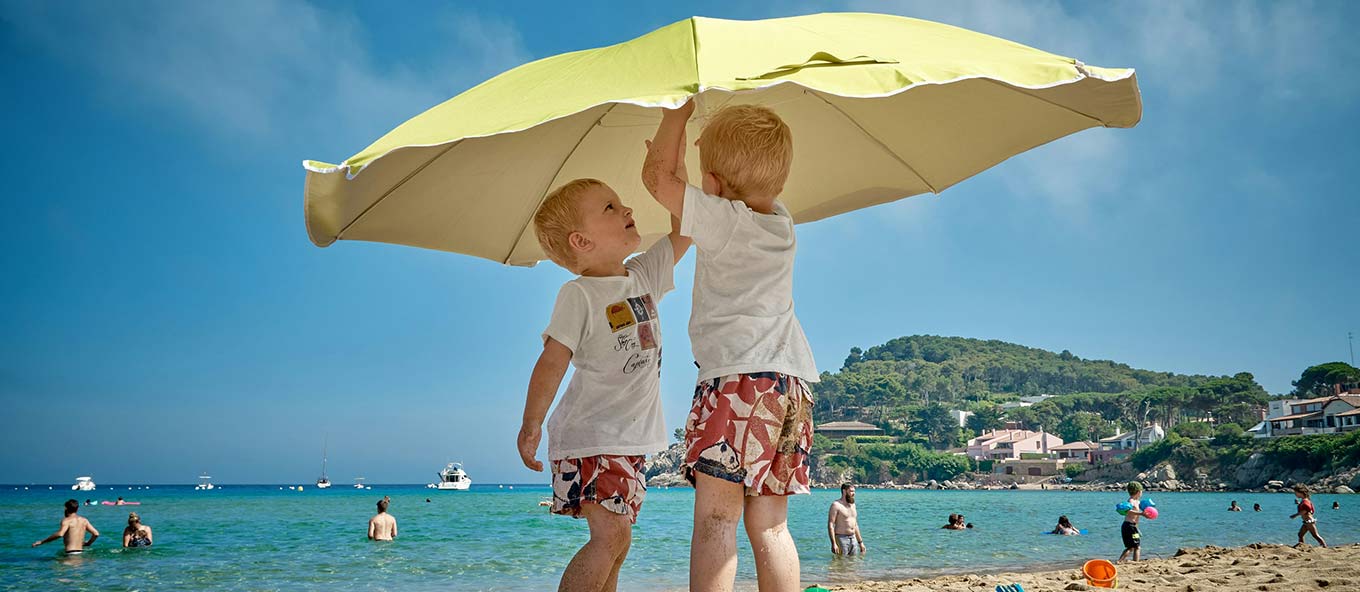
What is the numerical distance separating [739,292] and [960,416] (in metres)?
143

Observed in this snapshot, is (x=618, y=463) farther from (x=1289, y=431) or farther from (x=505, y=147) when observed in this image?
(x=1289, y=431)

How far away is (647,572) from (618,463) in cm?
1214

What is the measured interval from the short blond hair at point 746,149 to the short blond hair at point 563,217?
23.5 inches

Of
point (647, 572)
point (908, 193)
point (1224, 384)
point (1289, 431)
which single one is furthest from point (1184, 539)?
point (1224, 384)

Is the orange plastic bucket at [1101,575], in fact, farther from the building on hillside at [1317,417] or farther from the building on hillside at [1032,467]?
the building on hillside at [1032,467]

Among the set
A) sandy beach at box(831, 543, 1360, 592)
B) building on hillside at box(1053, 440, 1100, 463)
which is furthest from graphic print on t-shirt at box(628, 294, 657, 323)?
building on hillside at box(1053, 440, 1100, 463)

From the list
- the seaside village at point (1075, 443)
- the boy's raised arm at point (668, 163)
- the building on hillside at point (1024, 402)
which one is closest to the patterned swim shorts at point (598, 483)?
the boy's raised arm at point (668, 163)

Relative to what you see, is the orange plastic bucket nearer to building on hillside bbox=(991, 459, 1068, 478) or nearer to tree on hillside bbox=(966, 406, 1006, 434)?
building on hillside bbox=(991, 459, 1068, 478)

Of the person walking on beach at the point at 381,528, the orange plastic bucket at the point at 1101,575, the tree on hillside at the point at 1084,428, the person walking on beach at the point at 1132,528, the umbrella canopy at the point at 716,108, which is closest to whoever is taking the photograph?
the umbrella canopy at the point at 716,108

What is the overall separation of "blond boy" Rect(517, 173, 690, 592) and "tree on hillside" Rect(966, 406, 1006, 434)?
138m

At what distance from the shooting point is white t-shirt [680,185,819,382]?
7.82 feet

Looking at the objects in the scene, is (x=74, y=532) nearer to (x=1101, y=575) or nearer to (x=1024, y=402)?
(x=1101, y=575)

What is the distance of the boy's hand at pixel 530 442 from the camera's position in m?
2.77

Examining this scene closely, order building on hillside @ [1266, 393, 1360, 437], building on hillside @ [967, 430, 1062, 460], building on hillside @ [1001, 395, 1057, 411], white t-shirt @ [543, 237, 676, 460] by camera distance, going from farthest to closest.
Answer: building on hillside @ [1001, 395, 1057, 411] → building on hillside @ [967, 430, 1062, 460] → building on hillside @ [1266, 393, 1360, 437] → white t-shirt @ [543, 237, 676, 460]
